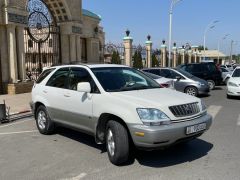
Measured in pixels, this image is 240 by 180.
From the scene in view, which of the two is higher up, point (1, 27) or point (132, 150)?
point (1, 27)

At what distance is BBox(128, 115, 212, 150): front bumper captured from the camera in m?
5.07

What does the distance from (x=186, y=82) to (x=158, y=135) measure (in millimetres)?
11069

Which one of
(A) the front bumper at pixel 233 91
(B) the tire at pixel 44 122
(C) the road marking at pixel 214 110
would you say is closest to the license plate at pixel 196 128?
(B) the tire at pixel 44 122

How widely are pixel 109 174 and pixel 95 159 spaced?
81 cm

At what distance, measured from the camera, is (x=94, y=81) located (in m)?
6.27

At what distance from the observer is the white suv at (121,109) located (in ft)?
17.0

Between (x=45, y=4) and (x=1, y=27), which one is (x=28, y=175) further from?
(x=45, y=4)

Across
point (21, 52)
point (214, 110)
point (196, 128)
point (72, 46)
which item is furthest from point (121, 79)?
point (72, 46)

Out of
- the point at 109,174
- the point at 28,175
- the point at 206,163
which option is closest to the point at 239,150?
the point at 206,163

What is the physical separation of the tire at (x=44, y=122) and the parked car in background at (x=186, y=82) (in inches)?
341

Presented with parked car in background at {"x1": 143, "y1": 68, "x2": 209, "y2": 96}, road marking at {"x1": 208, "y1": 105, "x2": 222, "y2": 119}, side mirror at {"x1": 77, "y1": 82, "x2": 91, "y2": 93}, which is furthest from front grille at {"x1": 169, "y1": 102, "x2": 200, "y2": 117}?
parked car in background at {"x1": 143, "y1": 68, "x2": 209, "y2": 96}

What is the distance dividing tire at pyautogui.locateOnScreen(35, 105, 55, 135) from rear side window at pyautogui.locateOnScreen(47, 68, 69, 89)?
660mm

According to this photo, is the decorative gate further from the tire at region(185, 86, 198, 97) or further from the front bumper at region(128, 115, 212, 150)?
the front bumper at region(128, 115, 212, 150)

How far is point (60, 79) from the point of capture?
742 centimetres
